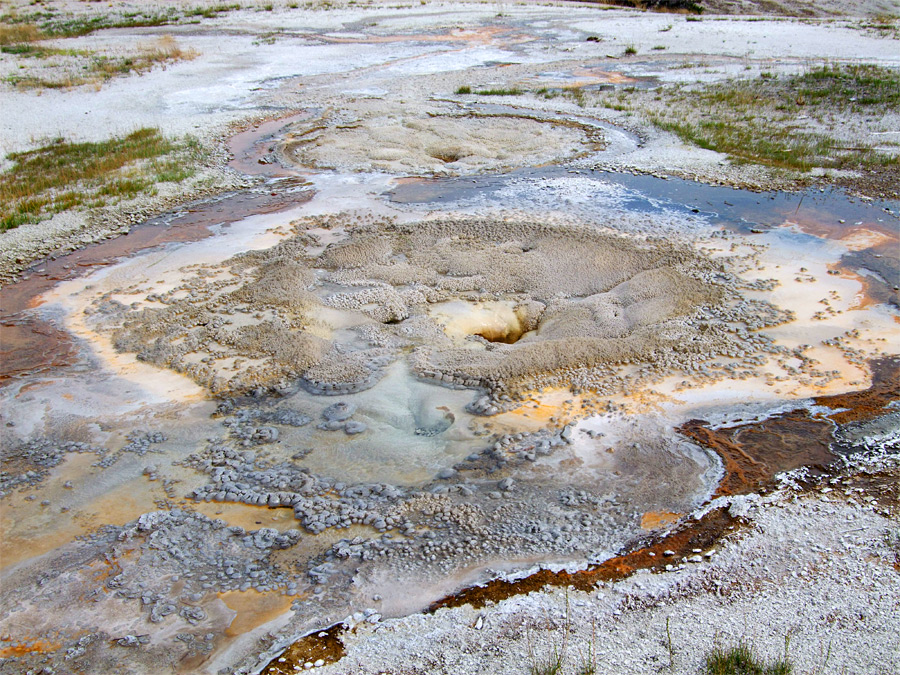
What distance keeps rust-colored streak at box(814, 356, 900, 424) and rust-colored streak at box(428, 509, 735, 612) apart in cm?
179

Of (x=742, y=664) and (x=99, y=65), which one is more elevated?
(x=99, y=65)

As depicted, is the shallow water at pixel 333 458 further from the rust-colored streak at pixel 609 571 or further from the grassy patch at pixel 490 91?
the grassy patch at pixel 490 91

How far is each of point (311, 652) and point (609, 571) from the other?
5.51ft

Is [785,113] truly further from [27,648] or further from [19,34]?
[19,34]

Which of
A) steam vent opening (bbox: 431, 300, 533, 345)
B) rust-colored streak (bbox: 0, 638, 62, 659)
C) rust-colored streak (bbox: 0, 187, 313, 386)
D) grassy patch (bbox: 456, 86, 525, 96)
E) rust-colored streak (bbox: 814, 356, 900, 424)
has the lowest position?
rust-colored streak (bbox: 0, 638, 62, 659)

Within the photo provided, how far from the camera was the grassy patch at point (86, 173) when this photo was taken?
30.5 feet

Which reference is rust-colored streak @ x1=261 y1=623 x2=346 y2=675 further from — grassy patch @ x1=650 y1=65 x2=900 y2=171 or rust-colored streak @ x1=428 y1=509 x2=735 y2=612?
grassy patch @ x1=650 y1=65 x2=900 y2=171

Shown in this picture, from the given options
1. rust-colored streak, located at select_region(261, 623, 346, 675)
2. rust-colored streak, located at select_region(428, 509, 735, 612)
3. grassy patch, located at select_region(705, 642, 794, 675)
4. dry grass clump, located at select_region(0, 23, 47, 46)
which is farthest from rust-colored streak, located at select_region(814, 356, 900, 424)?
dry grass clump, located at select_region(0, 23, 47, 46)

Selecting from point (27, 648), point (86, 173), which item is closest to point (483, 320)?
point (27, 648)

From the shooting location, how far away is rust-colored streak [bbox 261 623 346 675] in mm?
3367

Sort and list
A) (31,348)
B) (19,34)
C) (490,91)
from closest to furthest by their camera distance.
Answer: (31,348) → (490,91) → (19,34)

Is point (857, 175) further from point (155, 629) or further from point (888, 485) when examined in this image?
point (155, 629)

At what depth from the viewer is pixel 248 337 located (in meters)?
6.30

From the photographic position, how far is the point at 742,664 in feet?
10.5
